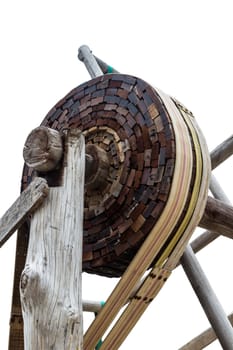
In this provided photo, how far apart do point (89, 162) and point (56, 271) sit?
38 centimetres

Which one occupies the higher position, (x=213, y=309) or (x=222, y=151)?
(x=222, y=151)

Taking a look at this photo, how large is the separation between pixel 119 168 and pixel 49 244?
14.4 inches

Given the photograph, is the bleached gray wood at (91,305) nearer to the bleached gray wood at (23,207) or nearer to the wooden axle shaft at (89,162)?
the wooden axle shaft at (89,162)

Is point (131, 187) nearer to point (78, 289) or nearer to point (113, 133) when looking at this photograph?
point (113, 133)

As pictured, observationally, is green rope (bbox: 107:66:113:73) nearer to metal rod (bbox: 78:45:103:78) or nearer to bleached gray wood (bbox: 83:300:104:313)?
metal rod (bbox: 78:45:103:78)

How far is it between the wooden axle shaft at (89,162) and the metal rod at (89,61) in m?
0.70

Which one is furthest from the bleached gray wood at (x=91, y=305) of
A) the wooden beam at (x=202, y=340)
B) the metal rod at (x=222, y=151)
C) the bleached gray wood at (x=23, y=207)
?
the bleached gray wood at (x=23, y=207)

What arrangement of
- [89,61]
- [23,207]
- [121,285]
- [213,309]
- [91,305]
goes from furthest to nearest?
[91,305]
[89,61]
[213,309]
[121,285]
[23,207]

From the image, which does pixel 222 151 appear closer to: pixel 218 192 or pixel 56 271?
pixel 218 192

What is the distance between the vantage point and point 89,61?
2.20 meters

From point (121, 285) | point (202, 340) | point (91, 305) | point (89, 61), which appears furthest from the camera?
point (202, 340)

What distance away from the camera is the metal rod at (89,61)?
2.15 metres

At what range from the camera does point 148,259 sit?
1371 millimetres

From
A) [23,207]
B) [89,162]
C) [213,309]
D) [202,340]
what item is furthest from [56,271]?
[202,340]
